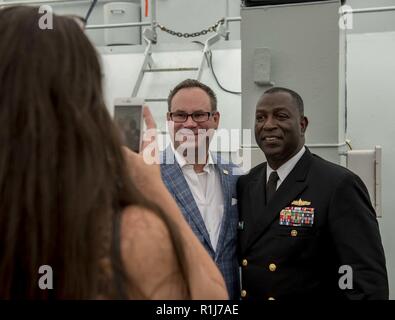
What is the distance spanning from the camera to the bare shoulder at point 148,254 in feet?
2.62

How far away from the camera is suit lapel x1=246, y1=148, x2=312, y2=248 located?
6.16 ft

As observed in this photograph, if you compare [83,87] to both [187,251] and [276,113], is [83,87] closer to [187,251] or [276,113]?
[187,251]

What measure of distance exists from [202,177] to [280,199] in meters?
0.35

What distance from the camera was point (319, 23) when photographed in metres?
2.43

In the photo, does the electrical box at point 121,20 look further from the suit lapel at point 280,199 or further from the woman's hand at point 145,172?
the woman's hand at point 145,172

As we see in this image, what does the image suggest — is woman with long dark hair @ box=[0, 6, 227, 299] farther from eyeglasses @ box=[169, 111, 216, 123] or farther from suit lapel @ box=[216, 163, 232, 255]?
eyeglasses @ box=[169, 111, 216, 123]

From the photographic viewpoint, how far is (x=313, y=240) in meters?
1.76

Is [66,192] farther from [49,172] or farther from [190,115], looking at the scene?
[190,115]

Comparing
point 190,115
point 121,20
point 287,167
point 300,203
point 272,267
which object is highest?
point 121,20

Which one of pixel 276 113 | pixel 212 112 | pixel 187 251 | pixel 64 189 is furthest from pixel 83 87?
pixel 212 112

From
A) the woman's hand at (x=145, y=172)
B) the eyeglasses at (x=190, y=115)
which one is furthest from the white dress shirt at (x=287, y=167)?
the woman's hand at (x=145, y=172)

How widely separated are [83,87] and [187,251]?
0.31 metres

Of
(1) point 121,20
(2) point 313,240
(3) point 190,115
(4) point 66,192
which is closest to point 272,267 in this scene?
(2) point 313,240

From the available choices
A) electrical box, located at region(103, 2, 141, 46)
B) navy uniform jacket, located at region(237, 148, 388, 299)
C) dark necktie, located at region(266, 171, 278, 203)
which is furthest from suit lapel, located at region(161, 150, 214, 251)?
electrical box, located at region(103, 2, 141, 46)
